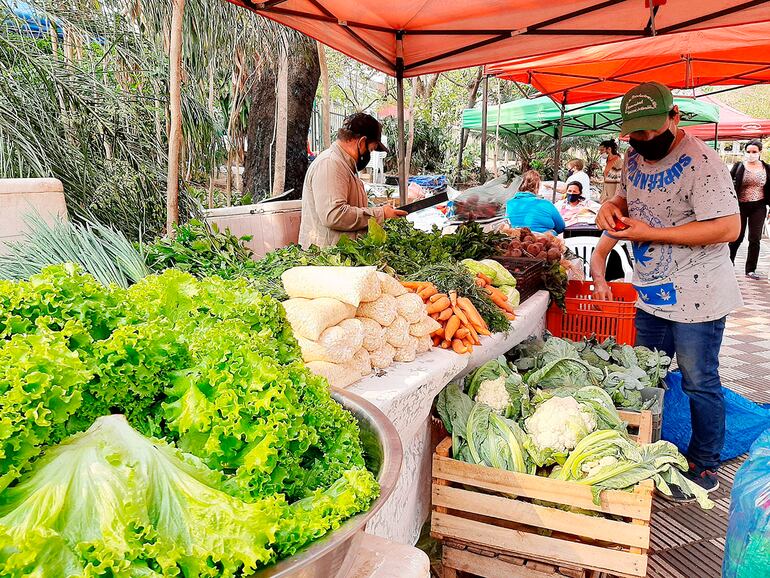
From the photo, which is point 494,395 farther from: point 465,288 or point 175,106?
point 175,106

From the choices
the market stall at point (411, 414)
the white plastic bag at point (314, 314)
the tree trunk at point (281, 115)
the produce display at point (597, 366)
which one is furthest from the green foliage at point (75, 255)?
the tree trunk at point (281, 115)

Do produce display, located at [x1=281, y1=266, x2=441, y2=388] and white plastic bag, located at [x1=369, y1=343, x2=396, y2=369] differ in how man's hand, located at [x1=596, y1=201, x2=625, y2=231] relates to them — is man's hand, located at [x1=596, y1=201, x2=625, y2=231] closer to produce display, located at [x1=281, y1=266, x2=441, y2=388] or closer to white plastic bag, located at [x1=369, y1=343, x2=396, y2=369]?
produce display, located at [x1=281, y1=266, x2=441, y2=388]

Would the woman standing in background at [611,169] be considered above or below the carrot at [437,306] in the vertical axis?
above

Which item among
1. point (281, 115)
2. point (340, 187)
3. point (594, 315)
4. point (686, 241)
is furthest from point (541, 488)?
point (281, 115)

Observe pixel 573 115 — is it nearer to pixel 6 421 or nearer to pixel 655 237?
pixel 655 237

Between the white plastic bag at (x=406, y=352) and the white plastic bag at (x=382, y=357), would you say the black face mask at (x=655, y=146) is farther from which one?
the white plastic bag at (x=382, y=357)

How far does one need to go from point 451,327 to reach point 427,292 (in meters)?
0.28

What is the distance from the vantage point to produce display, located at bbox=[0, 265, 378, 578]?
73 centimetres

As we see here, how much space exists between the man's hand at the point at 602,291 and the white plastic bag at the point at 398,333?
222 centimetres

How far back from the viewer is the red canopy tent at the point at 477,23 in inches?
159

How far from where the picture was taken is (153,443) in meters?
0.89

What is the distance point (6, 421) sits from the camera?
0.74 m

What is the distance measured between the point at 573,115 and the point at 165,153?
10.8 meters

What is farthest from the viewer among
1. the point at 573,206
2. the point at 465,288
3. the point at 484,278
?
the point at 573,206
